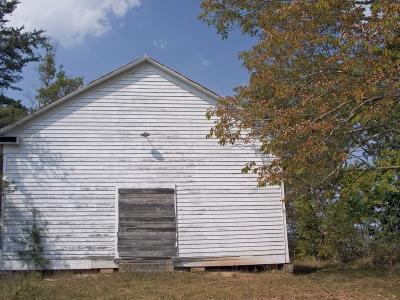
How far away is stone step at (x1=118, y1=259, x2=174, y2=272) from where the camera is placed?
1502 cm

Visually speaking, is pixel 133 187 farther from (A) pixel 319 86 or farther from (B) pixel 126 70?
(A) pixel 319 86

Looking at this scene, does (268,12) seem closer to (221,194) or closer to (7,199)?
(221,194)

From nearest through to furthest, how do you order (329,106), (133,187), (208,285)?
(329,106) < (208,285) < (133,187)

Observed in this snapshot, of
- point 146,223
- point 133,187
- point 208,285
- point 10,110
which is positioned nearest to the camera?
point 208,285

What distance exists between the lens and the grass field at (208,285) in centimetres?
1137

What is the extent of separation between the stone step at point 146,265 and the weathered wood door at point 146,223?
6.7 inches

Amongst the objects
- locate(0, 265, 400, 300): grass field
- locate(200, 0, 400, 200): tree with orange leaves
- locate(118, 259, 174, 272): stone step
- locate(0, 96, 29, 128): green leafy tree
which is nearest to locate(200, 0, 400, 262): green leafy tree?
locate(200, 0, 400, 200): tree with orange leaves

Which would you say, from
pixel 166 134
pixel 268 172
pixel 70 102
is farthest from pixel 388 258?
pixel 70 102

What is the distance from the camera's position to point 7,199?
15141mm

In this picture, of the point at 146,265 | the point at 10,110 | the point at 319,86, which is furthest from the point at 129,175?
the point at 10,110

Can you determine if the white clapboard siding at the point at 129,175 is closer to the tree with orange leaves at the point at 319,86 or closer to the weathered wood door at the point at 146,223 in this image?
the weathered wood door at the point at 146,223

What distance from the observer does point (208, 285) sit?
12.9 metres

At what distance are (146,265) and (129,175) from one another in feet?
8.69

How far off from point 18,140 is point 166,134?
430cm
